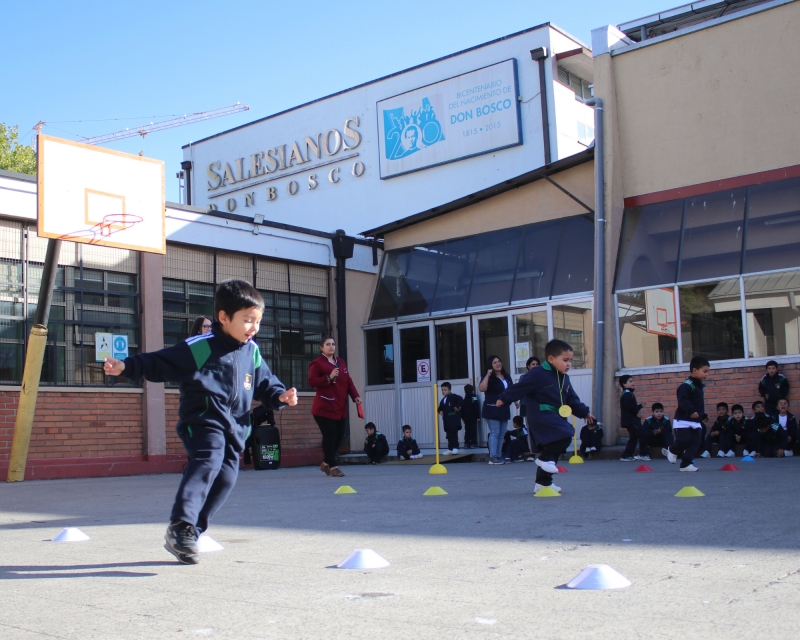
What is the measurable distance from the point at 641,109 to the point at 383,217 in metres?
9.65

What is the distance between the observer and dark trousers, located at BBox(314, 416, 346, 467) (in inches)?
462

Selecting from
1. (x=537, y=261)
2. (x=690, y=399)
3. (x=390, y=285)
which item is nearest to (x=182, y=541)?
(x=690, y=399)

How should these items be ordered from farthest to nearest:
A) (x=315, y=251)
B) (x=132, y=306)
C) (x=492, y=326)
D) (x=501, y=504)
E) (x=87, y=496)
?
(x=315, y=251) < (x=492, y=326) < (x=132, y=306) < (x=87, y=496) < (x=501, y=504)

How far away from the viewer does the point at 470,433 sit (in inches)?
680

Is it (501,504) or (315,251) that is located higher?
(315,251)

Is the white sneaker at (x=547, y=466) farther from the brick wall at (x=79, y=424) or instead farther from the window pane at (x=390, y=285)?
the window pane at (x=390, y=285)

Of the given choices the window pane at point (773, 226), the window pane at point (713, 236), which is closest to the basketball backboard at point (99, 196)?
the window pane at point (713, 236)

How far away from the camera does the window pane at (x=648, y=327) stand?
15328 millimetres

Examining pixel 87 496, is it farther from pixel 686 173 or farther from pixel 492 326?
pixel 686 173

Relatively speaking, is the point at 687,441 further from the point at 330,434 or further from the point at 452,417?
the point at 452,417

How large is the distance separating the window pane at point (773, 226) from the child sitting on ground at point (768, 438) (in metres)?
2.64

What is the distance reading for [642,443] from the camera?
559 inches

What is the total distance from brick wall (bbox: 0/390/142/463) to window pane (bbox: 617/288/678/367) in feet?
29.1

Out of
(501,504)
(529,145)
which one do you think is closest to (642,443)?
(501,504)
